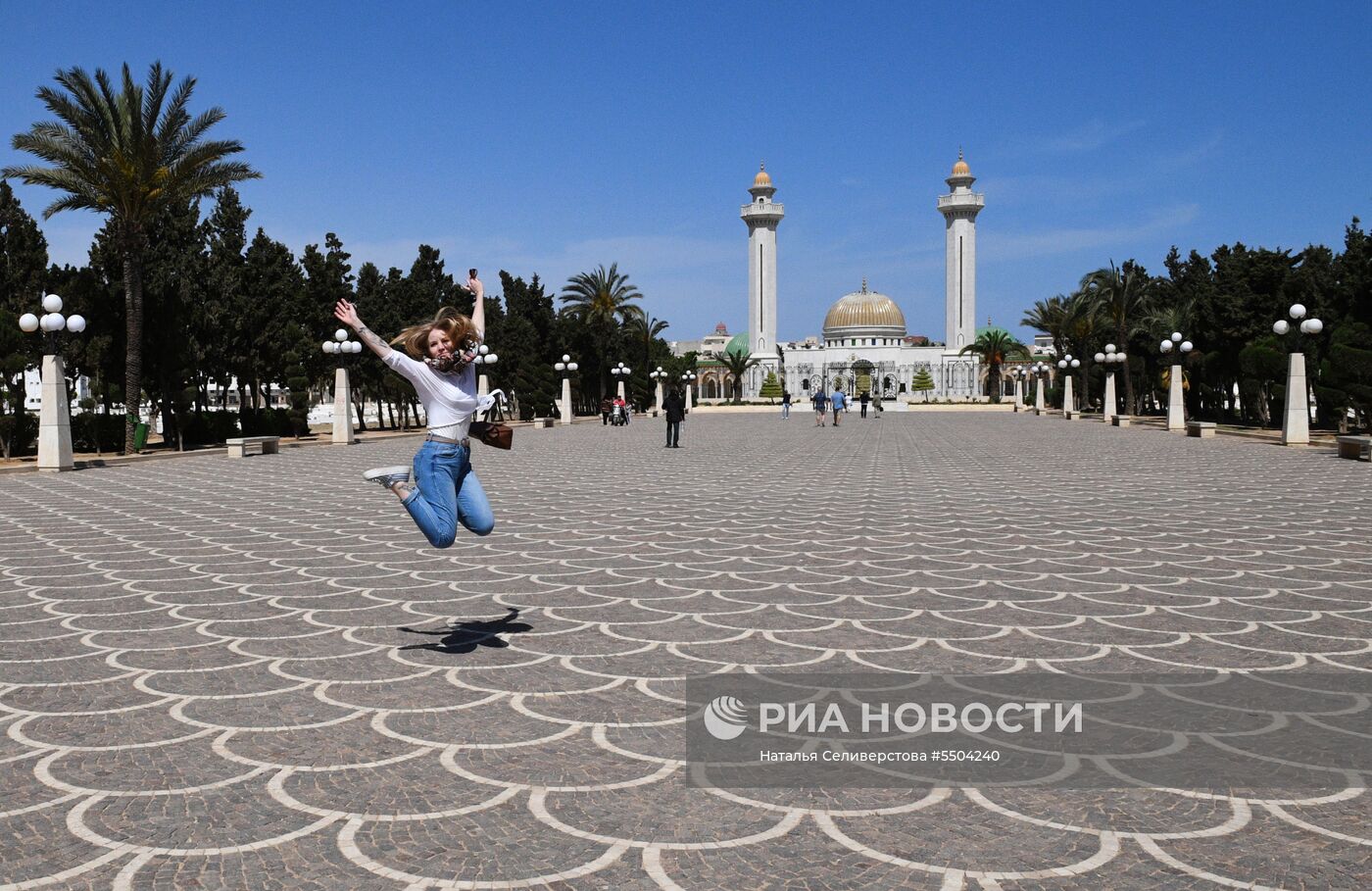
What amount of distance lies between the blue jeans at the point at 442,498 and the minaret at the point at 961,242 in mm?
108790

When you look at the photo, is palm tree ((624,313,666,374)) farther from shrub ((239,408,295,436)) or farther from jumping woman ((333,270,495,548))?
jumping woman ((333,270,495,548))

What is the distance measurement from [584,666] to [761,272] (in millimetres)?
107972

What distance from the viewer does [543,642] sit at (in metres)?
5.47

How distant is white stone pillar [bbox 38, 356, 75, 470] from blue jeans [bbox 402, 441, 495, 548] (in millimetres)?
16263

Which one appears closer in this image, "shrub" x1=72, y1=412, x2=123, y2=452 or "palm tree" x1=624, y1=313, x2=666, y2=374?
"shrub" x1=72, y1=412, x2=123, y2=452

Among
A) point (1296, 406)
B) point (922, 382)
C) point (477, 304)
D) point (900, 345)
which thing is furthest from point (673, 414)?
point (900, 345)

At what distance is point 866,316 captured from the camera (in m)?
132

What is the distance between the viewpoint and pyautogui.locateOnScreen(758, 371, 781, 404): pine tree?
364 ft

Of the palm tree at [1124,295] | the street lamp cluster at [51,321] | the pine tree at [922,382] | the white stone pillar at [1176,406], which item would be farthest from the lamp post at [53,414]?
the pine tree at [922,382]

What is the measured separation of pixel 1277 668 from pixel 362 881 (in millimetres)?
3933

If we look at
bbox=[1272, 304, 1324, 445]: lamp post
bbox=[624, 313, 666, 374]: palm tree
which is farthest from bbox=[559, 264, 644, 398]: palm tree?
bbox=[1272, 304, 1324, 445]: lamp post

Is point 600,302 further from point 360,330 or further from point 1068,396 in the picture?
point 360,330

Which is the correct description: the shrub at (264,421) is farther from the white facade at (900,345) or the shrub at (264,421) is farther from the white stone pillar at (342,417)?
the white facade at (900,345)

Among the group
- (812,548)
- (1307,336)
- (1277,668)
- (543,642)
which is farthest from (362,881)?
(1307,336)
